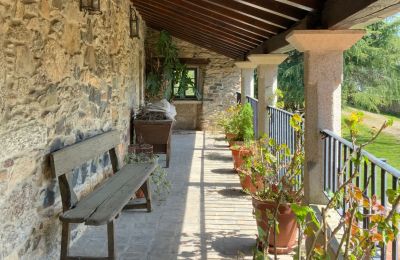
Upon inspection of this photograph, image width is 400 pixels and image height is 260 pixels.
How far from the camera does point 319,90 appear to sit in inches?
137

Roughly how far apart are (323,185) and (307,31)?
1.15m

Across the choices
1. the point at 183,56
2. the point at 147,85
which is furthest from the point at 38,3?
the point at 183,56

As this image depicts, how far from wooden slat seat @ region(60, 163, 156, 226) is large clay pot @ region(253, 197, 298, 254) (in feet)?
3.27

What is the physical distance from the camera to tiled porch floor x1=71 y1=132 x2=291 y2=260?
3.57 meters

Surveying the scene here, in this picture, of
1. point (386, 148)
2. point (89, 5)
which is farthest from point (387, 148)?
point (89, 5)

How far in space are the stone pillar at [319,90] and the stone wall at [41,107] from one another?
1680 millimetres

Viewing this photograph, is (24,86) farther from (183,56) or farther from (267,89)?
(183,56)

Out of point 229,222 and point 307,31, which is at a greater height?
point 307,31

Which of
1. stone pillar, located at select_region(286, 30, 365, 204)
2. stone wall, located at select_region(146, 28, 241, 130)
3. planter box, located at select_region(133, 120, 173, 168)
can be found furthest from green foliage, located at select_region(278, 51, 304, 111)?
stone pillar, located at select_region(286, 30, 365, 204)

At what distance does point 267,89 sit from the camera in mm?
6621

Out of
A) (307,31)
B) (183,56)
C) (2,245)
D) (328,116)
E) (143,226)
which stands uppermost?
(183,56)

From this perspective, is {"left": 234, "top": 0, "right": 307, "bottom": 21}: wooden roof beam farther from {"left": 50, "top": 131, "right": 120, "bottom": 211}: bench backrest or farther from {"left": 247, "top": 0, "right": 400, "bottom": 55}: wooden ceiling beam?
{"left": 50, "top": 131, "right": 120, "bottom": 211}: bench backrest

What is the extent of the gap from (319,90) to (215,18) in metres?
2.67

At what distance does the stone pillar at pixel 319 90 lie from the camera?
3.34 meters
